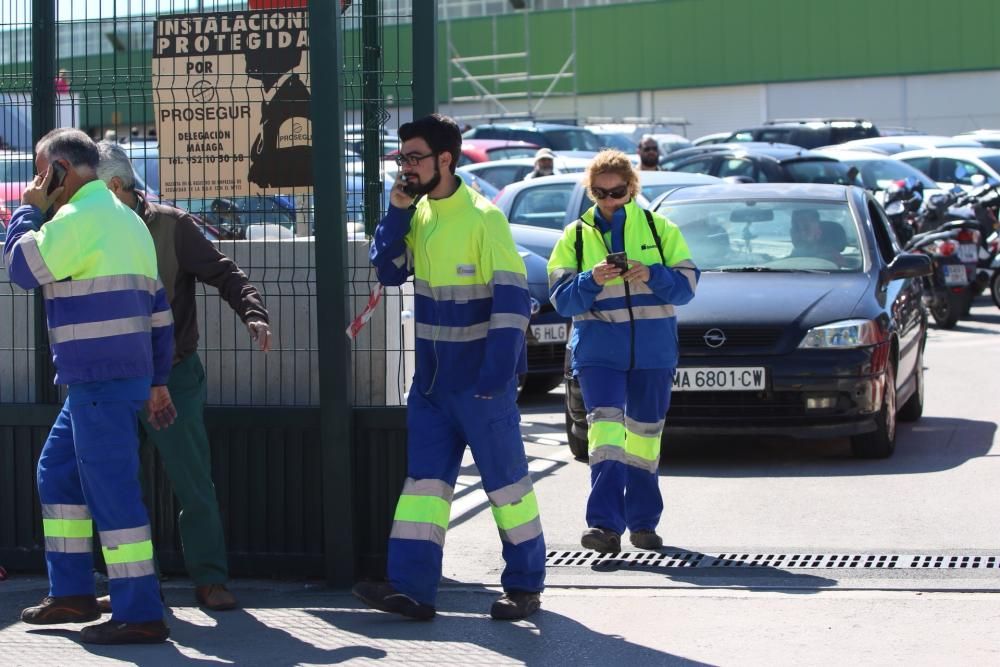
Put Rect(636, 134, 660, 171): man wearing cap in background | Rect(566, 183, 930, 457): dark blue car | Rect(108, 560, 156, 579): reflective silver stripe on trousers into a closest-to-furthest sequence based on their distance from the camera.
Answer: Rect(108, 560, 156, 579): reflective silver stripe on trousers → Rect(566, 183, 930, 457): dark blue car → Rect(636, 134, 660, 171): man wearing cap in background

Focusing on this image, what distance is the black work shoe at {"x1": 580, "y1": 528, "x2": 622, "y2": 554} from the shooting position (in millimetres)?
7184

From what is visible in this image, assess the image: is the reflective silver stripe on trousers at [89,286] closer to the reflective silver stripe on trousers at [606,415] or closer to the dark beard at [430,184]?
the dark beard at [430,184]

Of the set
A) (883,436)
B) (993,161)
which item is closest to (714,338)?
(883,436)

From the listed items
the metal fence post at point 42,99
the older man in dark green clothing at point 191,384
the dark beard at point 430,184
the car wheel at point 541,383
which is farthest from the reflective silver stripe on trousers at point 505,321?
the car wheel at point 541,383

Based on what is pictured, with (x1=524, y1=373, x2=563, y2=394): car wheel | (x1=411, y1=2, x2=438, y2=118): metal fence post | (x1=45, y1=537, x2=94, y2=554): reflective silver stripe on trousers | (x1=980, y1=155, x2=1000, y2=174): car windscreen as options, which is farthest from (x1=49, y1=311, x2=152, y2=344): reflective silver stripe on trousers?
(x1=980, y1=155, x2=1000, y2=174): car windscreen

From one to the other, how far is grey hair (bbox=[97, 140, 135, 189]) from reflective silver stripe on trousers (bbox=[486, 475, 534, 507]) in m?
1.77

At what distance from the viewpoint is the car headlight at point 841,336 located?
917 centimetres

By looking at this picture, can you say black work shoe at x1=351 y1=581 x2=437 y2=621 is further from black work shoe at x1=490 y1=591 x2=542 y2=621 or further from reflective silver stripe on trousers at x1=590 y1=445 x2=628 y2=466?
reflective silver stripe on trousers at x1=590 y1=445 x2=628 y2=466

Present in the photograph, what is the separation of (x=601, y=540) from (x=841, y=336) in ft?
8.62

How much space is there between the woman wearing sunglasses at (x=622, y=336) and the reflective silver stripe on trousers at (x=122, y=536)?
82.8 inches

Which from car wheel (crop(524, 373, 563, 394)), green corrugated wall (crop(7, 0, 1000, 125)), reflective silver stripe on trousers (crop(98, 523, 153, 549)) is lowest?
car wheel (crop(524, 373, 563, 394))

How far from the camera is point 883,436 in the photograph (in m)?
9.35

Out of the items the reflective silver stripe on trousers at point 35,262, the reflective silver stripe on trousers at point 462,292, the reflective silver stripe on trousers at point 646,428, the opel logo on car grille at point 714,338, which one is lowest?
the reflective silver stripe on trousers at point 646,428

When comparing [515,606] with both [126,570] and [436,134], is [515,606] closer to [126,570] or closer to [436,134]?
[126,570]
